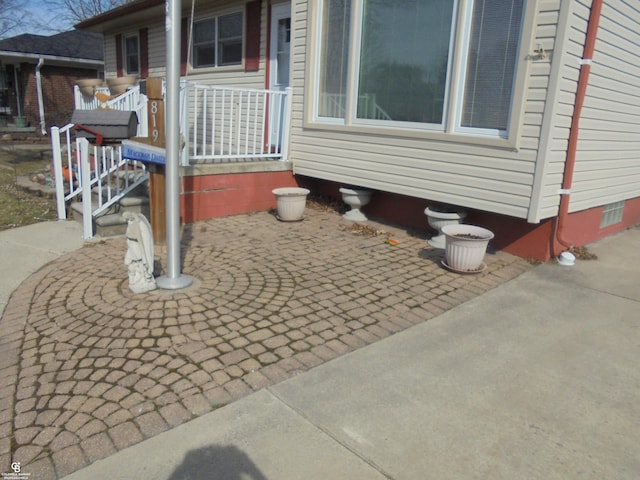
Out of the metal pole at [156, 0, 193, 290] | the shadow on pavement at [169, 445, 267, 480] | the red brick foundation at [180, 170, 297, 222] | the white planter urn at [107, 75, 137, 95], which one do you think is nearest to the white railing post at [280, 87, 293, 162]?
the red brick foundation at [180, 170, 297, 222]

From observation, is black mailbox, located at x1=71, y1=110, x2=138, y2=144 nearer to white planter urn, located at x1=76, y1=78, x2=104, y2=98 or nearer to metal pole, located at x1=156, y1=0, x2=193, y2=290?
metal pole, located at x1=156, y1=0, x2=193, y2=290

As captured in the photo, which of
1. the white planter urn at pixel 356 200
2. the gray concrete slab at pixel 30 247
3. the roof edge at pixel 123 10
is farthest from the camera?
the roof edge at pixel 123 10

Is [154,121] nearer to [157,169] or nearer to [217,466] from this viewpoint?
[157,169]

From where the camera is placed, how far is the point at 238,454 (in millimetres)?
2174

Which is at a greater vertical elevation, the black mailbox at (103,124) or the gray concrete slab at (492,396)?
the black mailbox at (103,124)

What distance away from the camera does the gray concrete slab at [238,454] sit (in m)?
2.06

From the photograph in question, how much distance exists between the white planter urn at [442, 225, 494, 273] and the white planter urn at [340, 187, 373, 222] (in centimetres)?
181

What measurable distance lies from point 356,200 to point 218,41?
494 centimetres

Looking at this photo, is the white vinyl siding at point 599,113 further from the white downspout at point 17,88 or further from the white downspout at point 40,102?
the white downspout at point 17,88

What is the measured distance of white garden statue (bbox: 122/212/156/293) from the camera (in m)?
3.69

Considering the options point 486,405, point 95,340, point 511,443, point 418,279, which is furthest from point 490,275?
point 95,340

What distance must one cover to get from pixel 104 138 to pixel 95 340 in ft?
5.93

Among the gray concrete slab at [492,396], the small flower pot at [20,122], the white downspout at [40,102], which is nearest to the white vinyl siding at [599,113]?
the gray concrete slab at [492,396]

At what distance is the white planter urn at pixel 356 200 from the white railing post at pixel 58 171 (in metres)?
3.44
